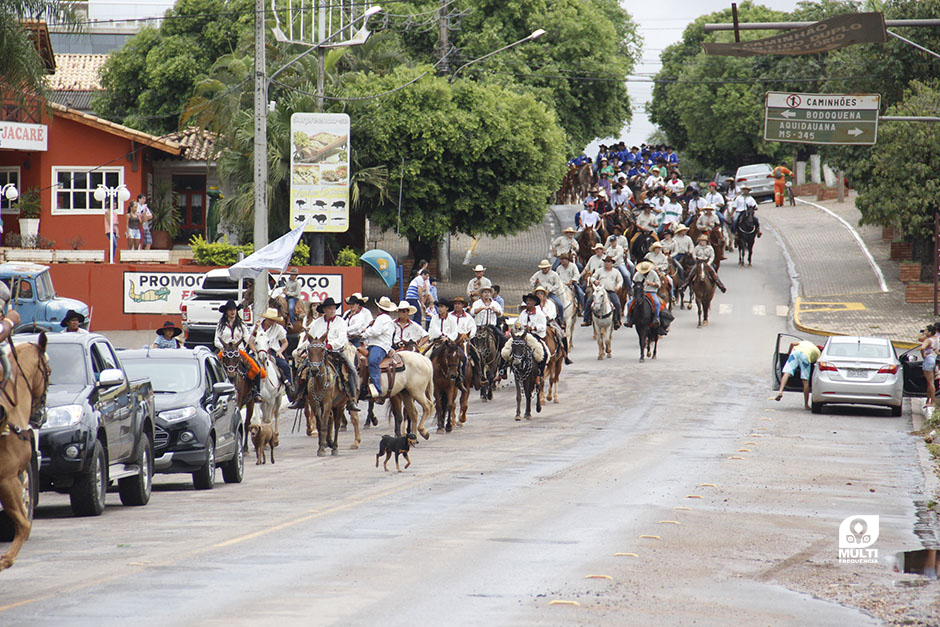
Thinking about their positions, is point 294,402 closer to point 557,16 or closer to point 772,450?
point 772,450

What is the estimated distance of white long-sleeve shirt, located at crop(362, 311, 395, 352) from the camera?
22.5 meters

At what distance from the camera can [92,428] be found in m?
13.8

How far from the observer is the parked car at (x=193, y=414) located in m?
16.8

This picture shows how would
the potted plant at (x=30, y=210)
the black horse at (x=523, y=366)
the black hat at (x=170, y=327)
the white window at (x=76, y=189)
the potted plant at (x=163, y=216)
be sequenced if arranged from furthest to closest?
the white window at (x=76, y=189) → the potted plant at (x=163, y=216) → the potted plant at (x=30, y=210) → the black horse at (x=523, y=366) → the black hat at (x=170, y=327)

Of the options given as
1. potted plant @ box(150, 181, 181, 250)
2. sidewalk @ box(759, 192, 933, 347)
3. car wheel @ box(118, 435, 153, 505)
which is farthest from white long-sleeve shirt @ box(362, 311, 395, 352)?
potted plant @ box(150, 181, 181, 250)

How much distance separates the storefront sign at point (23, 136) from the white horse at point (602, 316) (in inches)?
881

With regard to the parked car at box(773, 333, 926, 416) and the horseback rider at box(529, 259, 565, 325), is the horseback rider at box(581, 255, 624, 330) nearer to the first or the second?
the horseback rider at box(529, 259, 565, 325)

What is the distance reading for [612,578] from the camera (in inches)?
418

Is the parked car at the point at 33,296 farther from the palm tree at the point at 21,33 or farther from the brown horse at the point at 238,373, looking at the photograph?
the brown horse at the point at 238,373

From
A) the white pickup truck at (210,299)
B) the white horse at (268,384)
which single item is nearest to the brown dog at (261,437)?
the white horse at (268,384)

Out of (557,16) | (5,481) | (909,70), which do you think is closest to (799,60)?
(557,16)

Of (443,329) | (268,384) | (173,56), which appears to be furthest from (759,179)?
(268,384)

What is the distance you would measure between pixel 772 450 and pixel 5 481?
14441mm

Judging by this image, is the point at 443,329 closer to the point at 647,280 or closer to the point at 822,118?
the point at 822,118
